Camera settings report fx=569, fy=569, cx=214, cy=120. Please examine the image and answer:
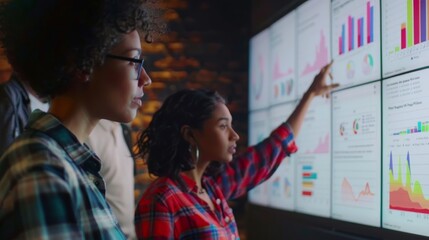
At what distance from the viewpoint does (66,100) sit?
3.74 feet

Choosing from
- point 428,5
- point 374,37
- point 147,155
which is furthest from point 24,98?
point 428,5

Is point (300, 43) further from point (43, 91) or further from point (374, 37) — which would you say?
point (43, 91)

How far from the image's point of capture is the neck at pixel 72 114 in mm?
1117

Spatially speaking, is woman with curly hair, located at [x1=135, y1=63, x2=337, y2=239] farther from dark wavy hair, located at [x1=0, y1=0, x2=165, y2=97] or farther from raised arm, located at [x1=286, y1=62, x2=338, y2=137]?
dark wavy hair, located at [x1=0, y1=0, x2=165, y2=97]

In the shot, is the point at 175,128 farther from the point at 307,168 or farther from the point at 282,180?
the point at 282,180

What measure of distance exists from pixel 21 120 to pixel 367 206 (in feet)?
4.52

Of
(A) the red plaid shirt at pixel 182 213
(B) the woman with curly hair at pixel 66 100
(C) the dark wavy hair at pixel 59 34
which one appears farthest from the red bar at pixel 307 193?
(C) the dark wavy hair at pixel 59 34

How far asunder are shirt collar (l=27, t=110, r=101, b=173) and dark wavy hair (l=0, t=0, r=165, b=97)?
89mm

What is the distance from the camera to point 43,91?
1148mm

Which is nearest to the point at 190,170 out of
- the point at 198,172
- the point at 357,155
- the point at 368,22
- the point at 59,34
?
the point at 198,172

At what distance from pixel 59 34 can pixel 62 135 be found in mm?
191

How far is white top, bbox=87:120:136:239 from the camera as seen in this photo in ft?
9.18

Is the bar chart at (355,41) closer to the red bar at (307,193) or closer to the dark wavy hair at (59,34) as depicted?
the red bar at (307,193)

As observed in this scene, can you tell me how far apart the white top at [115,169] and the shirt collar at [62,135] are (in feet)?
5.42
